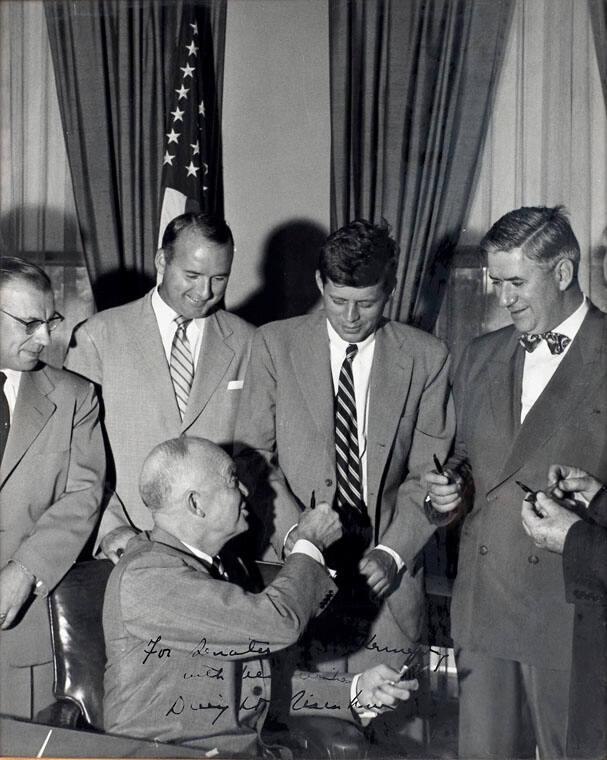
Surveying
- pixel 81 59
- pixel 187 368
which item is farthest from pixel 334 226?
pixel 81 59

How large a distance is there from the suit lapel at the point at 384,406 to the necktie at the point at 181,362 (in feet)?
2.37

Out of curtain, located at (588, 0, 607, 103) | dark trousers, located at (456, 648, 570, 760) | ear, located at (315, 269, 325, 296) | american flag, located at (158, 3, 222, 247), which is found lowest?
dark trousers, located at (456, 648, 570, 760)

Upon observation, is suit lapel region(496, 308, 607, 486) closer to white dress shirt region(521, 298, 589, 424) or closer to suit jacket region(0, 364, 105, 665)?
white dress shirt region(521, 298, 589, 424)

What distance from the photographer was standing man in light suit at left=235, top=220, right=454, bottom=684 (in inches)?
118

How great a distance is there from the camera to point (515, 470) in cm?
278

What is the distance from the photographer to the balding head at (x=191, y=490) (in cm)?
240

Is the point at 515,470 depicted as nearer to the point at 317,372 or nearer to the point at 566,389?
the point at 566,389

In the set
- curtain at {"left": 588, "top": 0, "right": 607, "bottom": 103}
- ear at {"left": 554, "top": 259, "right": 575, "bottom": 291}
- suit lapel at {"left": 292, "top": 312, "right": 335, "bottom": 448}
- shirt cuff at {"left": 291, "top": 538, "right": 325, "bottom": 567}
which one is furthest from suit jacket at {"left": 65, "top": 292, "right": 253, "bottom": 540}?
curtain at {"left": 588, "top": 0, "right": 607, "bottom": 103}

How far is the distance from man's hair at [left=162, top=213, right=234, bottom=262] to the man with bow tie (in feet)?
3.34

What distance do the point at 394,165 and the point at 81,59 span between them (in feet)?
4.43

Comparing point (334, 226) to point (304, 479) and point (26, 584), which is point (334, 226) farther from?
point (26, 584)

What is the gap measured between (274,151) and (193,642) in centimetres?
197

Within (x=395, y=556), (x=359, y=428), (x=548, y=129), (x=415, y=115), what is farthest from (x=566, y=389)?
(x=415, y=115)

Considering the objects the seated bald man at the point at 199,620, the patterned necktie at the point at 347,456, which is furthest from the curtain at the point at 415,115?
the seated bald man at the point at 199,620
